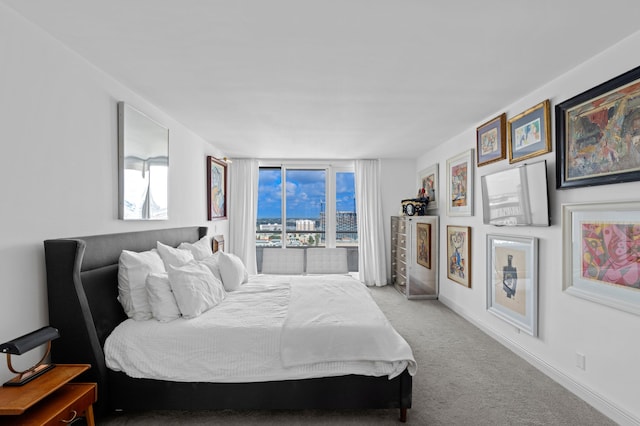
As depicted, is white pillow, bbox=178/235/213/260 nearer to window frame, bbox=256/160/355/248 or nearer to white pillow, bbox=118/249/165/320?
white pillow, bbox=118/249/165/320

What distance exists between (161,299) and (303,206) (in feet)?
14.6

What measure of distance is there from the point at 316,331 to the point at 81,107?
2.33 meters

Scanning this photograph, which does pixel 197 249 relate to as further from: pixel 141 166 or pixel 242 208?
pixel 242 208

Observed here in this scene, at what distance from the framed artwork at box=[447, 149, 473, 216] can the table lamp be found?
14.4 feet

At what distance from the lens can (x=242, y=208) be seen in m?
6.49

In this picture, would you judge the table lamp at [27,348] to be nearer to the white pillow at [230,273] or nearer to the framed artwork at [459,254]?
the white pillow at [230,273]

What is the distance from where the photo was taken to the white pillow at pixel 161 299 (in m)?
2.50

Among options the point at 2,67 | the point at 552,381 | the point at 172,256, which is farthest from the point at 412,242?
the point at 2,67

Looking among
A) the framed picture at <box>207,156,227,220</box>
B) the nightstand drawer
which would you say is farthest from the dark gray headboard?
→ the framed picture at <box>207,156,227,220</box>

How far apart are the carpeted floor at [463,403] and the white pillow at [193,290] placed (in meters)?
0.73

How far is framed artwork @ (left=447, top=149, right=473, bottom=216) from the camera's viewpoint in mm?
→ 4410

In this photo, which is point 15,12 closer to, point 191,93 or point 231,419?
point 191,93

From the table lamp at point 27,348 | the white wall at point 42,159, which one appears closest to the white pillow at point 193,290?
the white wall at point 42,159

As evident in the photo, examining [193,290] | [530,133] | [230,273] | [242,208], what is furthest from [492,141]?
[242,208]
